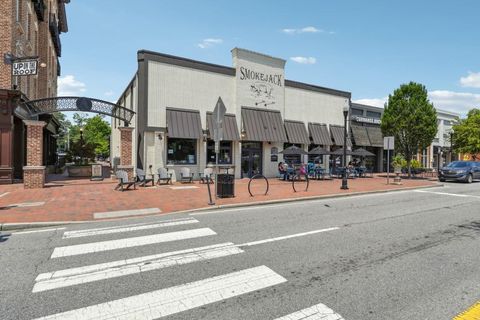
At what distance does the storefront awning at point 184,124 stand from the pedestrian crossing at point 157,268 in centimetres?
1199

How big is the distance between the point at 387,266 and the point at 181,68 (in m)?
17.3

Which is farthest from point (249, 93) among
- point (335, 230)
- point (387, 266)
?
point (387, 266)

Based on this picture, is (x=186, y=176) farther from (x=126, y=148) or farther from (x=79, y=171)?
(x=79, y=171)

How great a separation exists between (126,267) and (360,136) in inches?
1125

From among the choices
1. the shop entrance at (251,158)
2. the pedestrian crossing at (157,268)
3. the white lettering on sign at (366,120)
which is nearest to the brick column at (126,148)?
the shop entrance at (251,158)

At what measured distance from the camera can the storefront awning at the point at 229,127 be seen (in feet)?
65.4

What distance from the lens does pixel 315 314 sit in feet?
10.8

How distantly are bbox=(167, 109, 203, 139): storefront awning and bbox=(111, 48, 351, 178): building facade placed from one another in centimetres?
6

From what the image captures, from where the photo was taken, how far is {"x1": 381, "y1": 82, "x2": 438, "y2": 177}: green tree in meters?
23.2

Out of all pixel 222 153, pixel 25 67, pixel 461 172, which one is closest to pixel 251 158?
pixel 222 153

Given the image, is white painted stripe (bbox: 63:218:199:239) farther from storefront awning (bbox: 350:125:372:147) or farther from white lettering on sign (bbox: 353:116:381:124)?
white lettering on sign (bbox: 353:116:381:124)

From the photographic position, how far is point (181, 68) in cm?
1911

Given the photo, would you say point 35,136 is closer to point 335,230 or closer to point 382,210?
point 335,230

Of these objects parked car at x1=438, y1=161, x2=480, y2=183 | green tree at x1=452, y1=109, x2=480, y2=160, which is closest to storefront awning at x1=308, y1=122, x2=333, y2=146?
parked car at x1=438, y1=161, x2=480, y2=183
